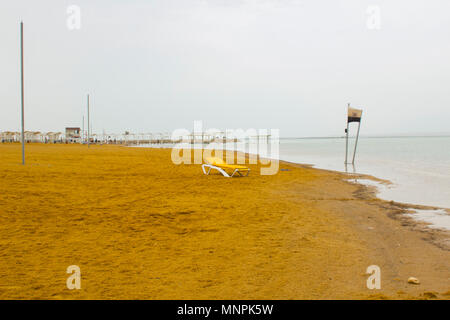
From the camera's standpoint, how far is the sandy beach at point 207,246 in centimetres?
344

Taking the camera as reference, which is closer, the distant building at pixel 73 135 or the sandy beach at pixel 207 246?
the sandy beach at pixel 207 246

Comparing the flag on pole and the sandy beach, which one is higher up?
the flag on pole

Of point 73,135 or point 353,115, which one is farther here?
point 73,135

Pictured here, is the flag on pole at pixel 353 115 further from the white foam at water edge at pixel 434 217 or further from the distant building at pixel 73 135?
the distant building at pixel 73 135

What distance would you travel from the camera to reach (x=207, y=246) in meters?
4.80

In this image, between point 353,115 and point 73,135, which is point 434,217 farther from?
point 73,135

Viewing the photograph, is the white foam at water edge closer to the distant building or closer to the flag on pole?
the flag on pole

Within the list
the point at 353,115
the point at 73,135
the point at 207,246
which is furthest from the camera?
the point at 73,135

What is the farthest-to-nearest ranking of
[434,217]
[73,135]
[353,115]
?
[73,135] → [353,115] → [434,217]

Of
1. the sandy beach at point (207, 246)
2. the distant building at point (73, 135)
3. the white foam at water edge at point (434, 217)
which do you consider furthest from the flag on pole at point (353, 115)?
the distant building at point (73, 135)

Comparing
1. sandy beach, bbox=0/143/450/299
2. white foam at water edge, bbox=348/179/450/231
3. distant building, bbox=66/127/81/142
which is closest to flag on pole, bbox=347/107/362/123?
sandy beach, bbox=0/143/450/299

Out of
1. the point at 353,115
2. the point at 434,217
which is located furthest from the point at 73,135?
the point at 434,217

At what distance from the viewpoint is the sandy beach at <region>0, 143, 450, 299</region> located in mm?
3436
